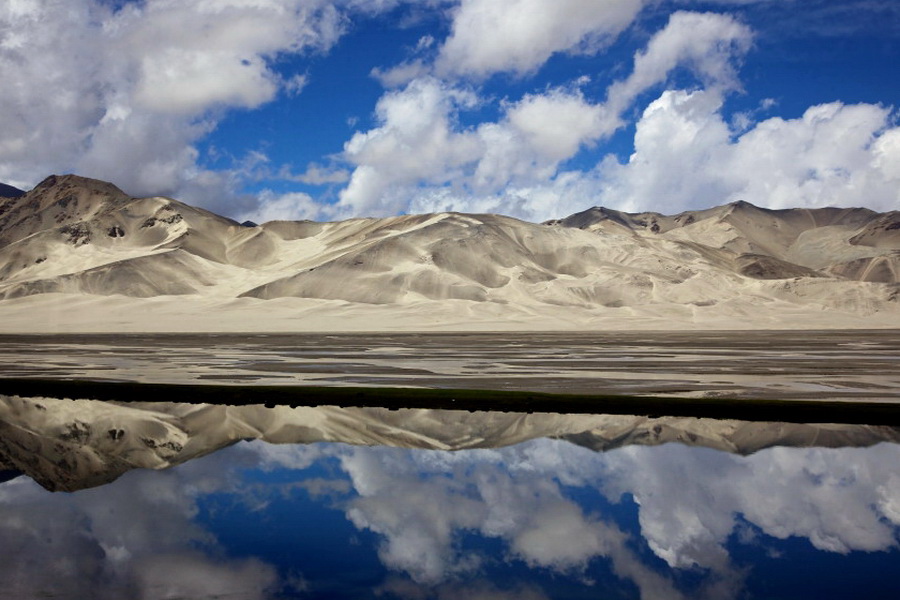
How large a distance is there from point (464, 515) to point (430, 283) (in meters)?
129

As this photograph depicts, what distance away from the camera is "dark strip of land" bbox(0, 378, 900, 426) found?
1038 inches

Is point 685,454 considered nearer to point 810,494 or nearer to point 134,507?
point 810,494

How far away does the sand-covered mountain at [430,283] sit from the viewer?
401ft

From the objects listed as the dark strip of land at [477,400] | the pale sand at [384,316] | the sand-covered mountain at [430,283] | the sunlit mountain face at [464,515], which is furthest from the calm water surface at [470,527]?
the sand-covered mountain at [430,283]

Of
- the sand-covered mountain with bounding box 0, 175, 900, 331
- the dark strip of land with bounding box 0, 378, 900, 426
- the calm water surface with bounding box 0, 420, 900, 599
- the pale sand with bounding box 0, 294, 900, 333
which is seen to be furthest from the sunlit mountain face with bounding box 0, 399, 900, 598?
the sand-covered mountain with bounding box 0, 175, 900, 331

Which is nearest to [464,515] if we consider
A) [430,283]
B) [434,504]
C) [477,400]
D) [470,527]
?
[470,527]

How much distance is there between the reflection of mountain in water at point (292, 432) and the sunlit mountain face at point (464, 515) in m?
0.15

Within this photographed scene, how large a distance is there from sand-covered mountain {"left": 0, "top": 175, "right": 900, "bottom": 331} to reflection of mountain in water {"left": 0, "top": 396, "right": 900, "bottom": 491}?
84.9m

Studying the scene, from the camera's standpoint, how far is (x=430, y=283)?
14475cm

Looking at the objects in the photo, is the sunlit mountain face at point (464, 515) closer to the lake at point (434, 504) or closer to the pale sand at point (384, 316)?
the lake at point (434, 504)

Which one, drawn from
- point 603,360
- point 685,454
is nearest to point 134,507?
point 685,454

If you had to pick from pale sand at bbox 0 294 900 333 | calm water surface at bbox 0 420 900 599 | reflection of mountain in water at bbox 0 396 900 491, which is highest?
pale sand at bbox 0 294 900 333

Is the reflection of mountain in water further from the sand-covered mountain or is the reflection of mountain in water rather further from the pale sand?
the sand-covered mountain

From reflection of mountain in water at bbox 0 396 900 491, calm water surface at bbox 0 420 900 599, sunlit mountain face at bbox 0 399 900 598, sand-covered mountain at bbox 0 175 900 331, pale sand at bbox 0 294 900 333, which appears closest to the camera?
calm water surface at bbox 0 420 900 599
